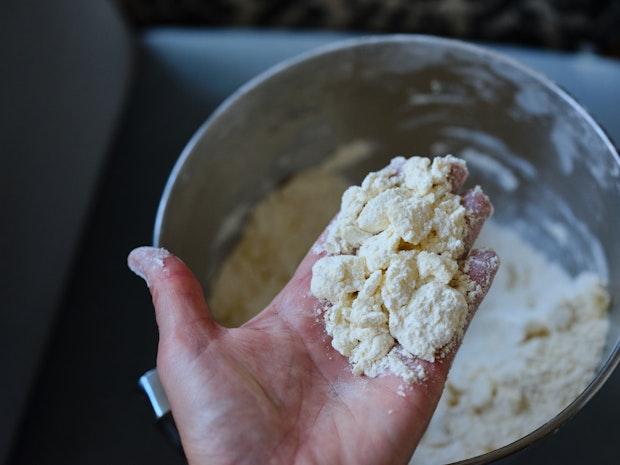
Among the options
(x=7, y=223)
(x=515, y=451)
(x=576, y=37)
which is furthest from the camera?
(x=576, y=37)

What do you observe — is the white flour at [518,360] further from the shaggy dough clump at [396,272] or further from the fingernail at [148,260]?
the fingernail at [148,260]

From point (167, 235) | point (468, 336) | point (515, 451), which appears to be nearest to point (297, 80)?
point (167, 235)

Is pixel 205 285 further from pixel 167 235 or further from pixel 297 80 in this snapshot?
pixel 297 80

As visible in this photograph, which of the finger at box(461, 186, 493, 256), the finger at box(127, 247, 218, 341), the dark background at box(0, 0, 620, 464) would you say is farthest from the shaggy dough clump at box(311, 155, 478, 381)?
the dark background at box(0, 0, 620, 464)

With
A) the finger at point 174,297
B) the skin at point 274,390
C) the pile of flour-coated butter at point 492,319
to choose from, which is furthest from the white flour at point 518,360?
the finger at point 174,297

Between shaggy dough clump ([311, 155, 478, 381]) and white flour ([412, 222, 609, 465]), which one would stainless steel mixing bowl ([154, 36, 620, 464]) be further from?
shaggy dough clump ([311, 155, 478, 381])

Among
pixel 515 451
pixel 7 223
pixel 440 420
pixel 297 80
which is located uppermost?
pixel 297 80
